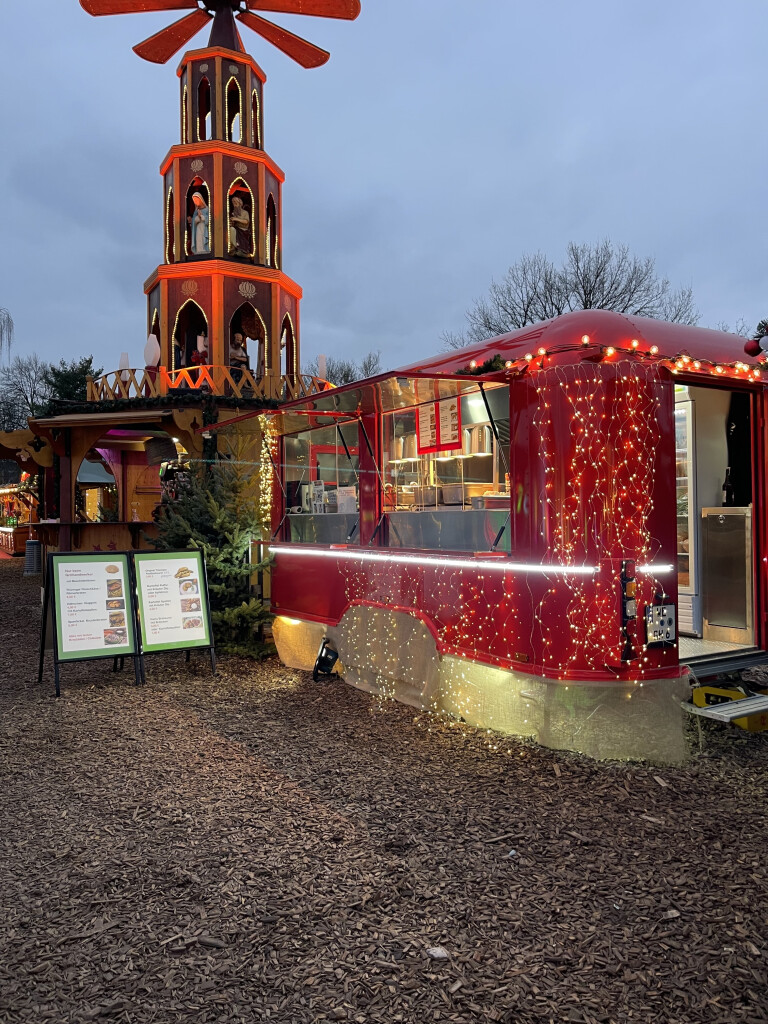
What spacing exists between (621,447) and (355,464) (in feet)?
10.1

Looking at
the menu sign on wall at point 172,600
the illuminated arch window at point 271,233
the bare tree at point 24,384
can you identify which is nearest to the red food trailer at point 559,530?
the menu sign on wall at point 172,600

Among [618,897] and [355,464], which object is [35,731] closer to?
[355,464]

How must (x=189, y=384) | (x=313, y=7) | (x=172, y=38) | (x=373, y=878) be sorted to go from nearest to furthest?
(x=373, y=878) → (x=189, y=384) → (x=313, y=7) → (x=172, y=38)

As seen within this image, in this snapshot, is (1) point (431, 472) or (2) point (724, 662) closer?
(2) point (724, 662)

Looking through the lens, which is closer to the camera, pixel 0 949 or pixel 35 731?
pixel 0 949

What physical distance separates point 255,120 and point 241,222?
8.77ft

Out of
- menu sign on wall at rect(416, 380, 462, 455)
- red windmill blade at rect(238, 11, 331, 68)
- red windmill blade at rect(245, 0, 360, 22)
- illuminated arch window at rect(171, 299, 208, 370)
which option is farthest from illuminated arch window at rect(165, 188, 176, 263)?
menu sign on wall at rect(416, 380, 462, 455)

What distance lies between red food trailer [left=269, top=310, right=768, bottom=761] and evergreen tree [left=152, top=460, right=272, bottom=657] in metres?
1.68

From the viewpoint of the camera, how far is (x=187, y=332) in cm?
1725

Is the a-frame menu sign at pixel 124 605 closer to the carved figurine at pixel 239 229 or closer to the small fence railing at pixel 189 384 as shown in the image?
the small fence railing at pixel 189 384

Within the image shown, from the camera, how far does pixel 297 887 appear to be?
132 inches

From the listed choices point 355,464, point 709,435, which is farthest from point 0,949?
point 709,435

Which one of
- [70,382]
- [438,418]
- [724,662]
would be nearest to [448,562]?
[438,418]

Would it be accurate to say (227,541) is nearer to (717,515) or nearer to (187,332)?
(717,515)
